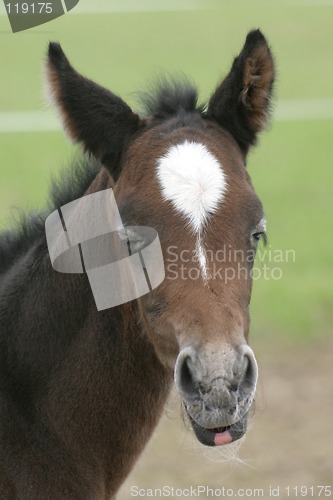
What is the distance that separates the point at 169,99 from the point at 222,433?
1555 millimetres

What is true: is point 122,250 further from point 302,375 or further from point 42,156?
point 42,156

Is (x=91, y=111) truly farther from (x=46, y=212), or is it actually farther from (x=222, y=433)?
(x=222, y=433)

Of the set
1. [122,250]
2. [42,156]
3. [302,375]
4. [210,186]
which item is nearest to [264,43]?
[210,186]

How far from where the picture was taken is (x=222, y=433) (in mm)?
3697

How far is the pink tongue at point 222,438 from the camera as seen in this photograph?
12.1ft

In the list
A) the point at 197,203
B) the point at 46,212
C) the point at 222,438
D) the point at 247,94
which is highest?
the point at 247,94

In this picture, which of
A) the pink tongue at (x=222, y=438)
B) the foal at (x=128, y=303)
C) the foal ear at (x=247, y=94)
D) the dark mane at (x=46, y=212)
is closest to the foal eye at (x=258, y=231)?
the foal at (x=128, y=303)

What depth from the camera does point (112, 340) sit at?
430 cm

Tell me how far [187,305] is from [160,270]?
0.71 ft

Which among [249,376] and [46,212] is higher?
[46,212]

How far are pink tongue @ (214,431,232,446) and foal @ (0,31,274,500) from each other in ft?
1.25

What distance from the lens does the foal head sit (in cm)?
360

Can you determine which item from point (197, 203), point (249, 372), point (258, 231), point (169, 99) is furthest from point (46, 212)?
point (249, 372)

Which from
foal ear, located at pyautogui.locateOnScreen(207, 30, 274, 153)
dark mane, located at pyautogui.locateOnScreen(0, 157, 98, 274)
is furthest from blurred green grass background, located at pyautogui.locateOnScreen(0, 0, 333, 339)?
foal ear, located at pyautogui.locateOnScreen(207, 30, 274, 153)
